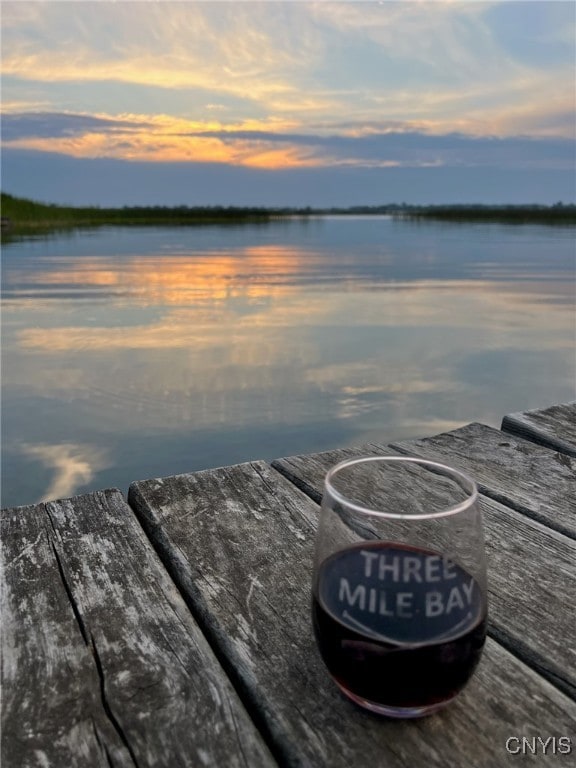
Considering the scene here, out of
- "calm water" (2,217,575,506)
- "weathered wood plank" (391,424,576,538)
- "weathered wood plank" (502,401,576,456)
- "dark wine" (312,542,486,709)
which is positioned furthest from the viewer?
"calm water" (2,217,575,506)

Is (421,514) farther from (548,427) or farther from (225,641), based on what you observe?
(548,427)

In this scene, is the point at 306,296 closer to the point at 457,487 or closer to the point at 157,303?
the point at 157,303

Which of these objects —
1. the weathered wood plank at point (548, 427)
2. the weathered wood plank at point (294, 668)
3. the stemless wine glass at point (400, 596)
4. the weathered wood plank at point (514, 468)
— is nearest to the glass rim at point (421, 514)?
the stemless wine glass at point (400, 596)

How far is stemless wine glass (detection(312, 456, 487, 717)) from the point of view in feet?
2.49

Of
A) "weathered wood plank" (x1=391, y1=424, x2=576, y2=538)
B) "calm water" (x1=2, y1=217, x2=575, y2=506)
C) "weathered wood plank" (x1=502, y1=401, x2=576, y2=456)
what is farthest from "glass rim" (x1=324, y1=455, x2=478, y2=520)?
"calm water" (x1=2, y1=217, x2=575, y2=506)

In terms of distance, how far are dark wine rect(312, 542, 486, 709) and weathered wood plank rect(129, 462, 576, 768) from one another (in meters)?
0.05

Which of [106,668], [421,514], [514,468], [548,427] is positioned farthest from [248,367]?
[421,514]

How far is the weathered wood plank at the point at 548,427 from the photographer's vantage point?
1.92m

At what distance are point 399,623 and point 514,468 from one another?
3.50 feet

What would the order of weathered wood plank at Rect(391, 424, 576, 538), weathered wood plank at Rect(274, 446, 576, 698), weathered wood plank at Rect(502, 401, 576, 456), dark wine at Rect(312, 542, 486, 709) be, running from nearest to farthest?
dark wine at Rect(312, 542, 486, 709), weathered wood plank at Rect(274, 446, 576, 698), weathered wood plank at Rect(391, 424, 576, 538), weathered wood plank at Rect(502, 401, 576, 456)

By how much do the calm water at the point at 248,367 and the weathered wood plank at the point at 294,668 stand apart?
317cm

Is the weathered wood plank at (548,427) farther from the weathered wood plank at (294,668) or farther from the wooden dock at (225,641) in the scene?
the weathered wood plank at (294,668)

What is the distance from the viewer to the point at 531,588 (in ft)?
3.72

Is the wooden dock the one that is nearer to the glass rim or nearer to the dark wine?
the dark wine
